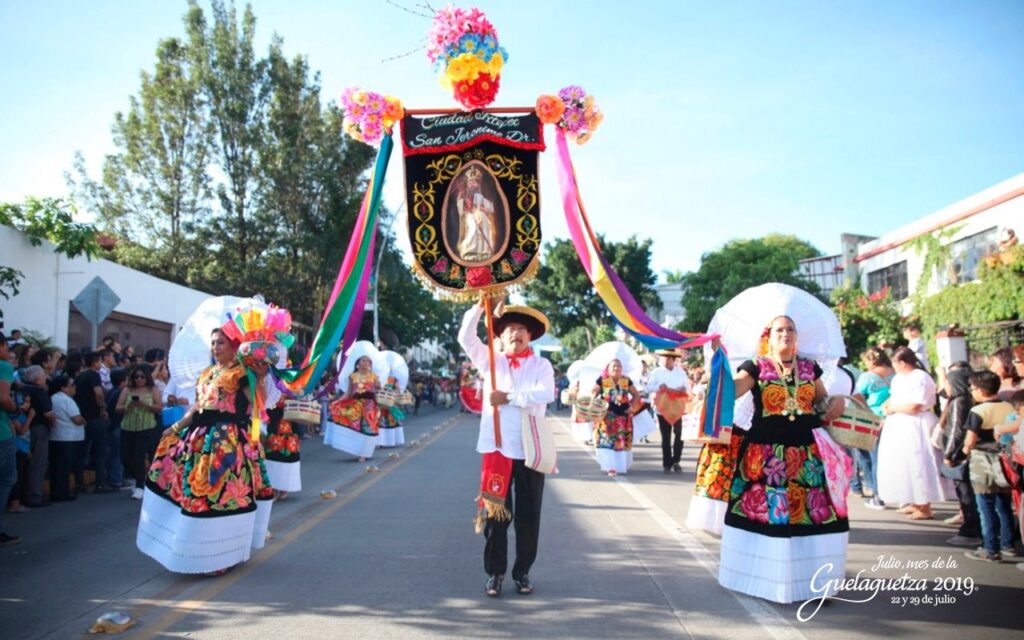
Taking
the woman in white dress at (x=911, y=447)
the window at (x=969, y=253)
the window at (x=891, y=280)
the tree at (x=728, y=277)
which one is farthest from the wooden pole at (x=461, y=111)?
the tree at (x=728, y=277)

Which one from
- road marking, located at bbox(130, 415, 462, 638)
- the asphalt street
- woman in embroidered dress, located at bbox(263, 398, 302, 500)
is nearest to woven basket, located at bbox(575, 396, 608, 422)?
the asphalt street

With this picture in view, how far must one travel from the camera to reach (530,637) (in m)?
4.93

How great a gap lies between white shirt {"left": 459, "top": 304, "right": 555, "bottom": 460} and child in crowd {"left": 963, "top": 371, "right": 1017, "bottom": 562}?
12.6 ft

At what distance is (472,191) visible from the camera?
698cm

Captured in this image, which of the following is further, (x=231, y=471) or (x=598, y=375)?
(x=598, y=375)

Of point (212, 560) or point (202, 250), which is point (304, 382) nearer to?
point (212, 560)

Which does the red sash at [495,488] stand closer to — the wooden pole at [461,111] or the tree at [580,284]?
the wooden pole at [461,111]

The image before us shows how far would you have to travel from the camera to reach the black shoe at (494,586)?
5.87 m

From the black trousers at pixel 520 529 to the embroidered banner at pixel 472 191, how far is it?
1682 millimetres

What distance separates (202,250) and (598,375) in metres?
25.6

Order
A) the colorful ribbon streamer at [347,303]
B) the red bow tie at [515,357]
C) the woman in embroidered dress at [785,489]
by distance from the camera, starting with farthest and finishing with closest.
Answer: the colorful ribbon streamer at [347,303], the red bow tie at [515,357], the woman in embroidered dress at [785,489]

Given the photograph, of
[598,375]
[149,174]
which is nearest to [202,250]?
[149,174]

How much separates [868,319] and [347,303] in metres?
21.0

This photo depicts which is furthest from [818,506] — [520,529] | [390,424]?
[390,424]
